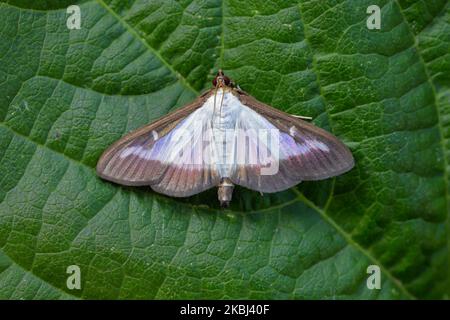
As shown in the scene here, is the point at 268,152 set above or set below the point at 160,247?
above

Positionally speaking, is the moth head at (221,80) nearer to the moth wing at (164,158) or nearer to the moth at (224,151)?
the moth at (224,151)

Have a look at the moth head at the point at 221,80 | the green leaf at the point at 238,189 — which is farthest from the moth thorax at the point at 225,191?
the moth head at the point at 221,80

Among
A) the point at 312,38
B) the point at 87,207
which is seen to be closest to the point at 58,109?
the point at 87,207

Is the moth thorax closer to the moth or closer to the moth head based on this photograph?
the moth

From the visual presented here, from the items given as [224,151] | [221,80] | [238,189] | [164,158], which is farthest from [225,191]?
[221,80]

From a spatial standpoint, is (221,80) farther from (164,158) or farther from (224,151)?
(164,158)
